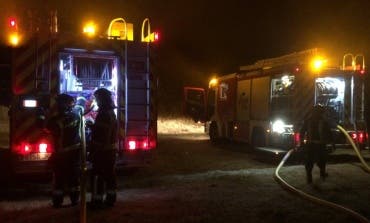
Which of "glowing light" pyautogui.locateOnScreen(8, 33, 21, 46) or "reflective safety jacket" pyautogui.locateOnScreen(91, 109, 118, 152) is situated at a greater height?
"glowing light" pyautogui.locateOnScreen(8, 33, 21, 46)

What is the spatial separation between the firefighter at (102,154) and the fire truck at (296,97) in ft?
23.5

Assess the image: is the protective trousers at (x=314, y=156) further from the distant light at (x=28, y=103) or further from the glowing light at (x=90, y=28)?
the distant light at (x=28, y=103)

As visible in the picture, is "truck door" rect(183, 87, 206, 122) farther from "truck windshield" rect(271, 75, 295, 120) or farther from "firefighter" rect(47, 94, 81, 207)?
"firefighter" rect(47, 94, 81, 207)

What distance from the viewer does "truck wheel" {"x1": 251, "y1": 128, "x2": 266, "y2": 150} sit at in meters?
15.3

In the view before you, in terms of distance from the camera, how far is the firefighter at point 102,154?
7043 mm

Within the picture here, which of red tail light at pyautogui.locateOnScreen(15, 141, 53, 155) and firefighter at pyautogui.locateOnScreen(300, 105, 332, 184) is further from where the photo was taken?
firefighter at pyautogui.locateOnScreen(300, 105, 332, 184)

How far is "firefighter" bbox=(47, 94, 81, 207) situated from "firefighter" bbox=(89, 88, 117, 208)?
39 centimetres

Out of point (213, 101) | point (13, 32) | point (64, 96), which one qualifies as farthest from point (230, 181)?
point (213, 101)

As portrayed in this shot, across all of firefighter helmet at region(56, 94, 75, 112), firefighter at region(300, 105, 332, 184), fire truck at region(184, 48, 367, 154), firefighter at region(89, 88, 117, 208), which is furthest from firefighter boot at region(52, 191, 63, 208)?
fire truck at region(184, 48, 367, 154)

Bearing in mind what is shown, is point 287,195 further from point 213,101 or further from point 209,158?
point 213,101

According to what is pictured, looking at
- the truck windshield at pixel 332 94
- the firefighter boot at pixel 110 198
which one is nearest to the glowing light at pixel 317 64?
the truck windshield at pixel 332 94

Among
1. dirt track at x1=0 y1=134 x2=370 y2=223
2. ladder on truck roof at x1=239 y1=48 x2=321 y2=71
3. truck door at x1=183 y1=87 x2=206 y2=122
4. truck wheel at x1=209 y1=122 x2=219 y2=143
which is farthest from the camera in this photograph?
truck door at x1=183 y1=87 x2=206 y2=122

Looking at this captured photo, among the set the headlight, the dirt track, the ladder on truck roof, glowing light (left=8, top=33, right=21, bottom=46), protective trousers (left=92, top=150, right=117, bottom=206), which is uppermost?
the ladder on truck roof

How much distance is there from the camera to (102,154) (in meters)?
7.07
